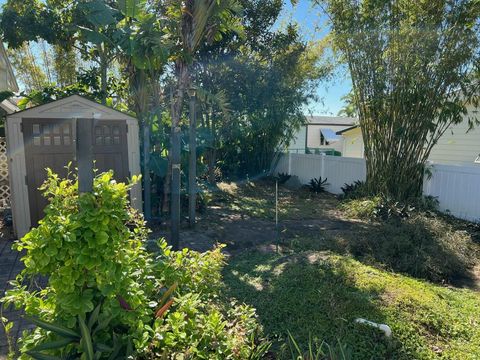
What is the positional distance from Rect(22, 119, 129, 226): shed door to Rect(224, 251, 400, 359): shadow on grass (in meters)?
3.25

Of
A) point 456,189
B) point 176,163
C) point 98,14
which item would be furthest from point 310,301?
point 456,189

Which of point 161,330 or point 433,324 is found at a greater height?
point 161,330

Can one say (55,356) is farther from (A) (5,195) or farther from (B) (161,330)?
(A) (5,195)

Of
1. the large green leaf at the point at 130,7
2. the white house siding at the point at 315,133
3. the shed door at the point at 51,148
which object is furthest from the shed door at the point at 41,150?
the white house siding at the point at 315,133

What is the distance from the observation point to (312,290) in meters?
3.57

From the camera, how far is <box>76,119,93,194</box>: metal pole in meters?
2.02

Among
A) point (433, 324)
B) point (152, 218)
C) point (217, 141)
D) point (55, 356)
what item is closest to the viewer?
point (55, 356)

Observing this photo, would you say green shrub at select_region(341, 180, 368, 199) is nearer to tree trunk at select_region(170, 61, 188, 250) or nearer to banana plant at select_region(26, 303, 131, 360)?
tree trunk at select_region(170, 61, 188, 250)

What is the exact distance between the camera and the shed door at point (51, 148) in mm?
5824

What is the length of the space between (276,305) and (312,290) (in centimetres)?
46

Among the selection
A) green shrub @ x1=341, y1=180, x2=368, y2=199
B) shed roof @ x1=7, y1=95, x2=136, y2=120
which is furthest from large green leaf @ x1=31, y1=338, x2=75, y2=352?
green shrub @ x1=341, y1=180, x2=368, y2=199

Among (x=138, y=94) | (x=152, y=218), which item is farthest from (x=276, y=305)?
(x=138, y=94)

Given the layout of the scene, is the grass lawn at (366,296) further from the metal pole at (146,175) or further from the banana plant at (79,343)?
the metal pole at (146,175)

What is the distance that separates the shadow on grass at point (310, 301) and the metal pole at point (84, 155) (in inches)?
71.1
